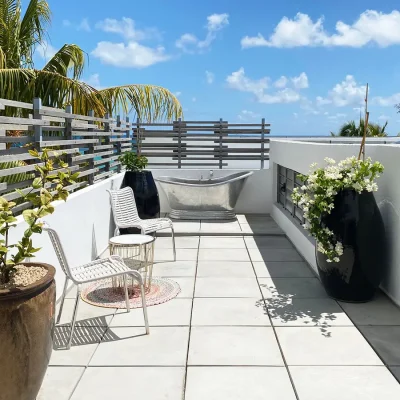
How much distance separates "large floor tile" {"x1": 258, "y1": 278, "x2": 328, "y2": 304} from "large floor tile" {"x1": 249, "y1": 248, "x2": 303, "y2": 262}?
82 centimetres

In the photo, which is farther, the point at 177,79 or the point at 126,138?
the point at 177,79

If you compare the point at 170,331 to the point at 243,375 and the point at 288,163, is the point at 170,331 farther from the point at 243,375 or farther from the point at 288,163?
the point at 288,163

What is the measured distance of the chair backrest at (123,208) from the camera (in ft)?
17.6

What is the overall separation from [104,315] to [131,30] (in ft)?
34.8

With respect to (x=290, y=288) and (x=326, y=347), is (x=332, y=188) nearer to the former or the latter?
(x=290, y=288)

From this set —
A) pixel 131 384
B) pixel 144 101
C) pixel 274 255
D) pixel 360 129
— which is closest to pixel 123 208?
pixel 274 255

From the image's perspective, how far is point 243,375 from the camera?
266 centimetres

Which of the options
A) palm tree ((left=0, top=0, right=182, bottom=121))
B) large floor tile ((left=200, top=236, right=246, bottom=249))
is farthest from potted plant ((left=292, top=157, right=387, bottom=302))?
palm tree ((left=0, top=0, right=182, bottom=121))

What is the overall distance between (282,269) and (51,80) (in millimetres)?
4458

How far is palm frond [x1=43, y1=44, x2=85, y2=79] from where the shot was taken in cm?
844

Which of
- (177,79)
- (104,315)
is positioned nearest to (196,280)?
(104,315)

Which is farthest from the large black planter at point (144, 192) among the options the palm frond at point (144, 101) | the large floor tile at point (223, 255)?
the palm frond at point (144, 101)

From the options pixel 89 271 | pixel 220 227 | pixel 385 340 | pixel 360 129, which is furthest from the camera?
pixel 360 129

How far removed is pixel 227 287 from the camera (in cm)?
435
